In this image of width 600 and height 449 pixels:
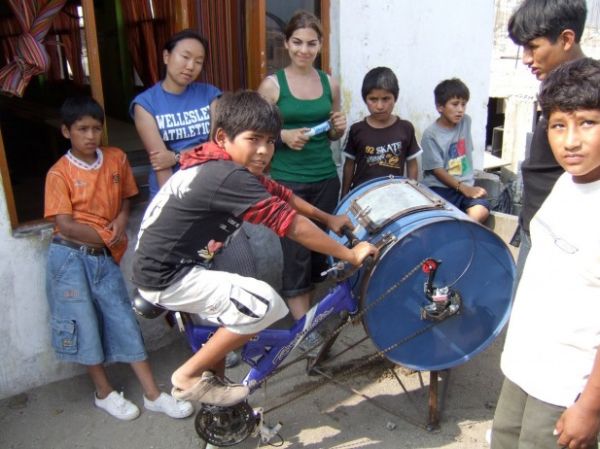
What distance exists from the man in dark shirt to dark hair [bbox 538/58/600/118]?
0.47m

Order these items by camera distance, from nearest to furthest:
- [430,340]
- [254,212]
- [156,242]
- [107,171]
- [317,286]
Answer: [254,212], [156,242], [430,340], [107,171], [317,286]

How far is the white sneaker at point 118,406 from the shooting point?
3.05 metres

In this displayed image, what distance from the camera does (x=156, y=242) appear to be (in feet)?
7.64

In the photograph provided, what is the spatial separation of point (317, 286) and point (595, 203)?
9.48 feet

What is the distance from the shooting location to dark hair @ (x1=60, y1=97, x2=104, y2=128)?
113 inches

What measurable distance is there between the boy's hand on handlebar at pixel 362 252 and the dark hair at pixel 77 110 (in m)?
1.56

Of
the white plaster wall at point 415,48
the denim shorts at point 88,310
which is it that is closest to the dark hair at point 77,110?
the denim shorts at point 88,310

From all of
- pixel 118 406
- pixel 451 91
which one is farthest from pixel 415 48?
pixel 118 406

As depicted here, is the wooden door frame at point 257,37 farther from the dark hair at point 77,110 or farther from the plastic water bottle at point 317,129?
the dark hair at point 77,110

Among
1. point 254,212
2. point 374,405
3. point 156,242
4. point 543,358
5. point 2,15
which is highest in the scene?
point 2,15

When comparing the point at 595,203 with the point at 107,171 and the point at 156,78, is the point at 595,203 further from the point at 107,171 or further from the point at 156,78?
the point at 156,78

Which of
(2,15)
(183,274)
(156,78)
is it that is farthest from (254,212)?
(2,15)

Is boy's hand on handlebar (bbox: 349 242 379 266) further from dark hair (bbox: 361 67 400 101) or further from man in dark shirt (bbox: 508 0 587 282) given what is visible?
dark hair (bbox: 361 67 400 101)

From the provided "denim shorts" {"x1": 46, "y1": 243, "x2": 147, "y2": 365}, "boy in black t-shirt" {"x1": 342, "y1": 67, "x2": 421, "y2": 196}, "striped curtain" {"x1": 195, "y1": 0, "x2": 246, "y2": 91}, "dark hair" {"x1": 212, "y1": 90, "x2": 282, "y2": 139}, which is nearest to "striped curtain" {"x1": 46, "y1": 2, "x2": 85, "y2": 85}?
"striped curtain" {"x1": 195, "y1": 0, "x2": 246, "y2": 91}
